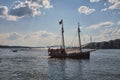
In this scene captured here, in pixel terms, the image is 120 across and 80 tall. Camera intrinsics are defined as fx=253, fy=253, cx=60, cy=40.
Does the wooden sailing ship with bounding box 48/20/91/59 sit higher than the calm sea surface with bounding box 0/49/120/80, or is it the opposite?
the wooden sailing ship with bounding box 48/20/91/59

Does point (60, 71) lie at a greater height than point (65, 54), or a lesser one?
lesser

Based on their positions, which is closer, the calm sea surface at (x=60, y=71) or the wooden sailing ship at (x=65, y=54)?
the calm sea surface at (x=60, y=71)

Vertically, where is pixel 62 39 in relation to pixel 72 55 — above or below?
above

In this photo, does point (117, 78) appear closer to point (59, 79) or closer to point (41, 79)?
point (59, 79)

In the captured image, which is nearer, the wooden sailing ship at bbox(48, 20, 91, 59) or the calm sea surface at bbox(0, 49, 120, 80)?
the calm sea surface at bbox(0, 49, 120, 80)

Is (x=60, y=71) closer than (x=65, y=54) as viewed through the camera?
Yes

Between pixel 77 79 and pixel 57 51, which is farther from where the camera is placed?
pixel 57 51

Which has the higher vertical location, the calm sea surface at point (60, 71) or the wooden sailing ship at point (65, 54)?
the wooden sailing ship at point (65, 54)

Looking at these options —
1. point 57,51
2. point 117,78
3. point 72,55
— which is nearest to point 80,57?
point 72,55

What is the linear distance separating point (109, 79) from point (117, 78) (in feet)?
7.51

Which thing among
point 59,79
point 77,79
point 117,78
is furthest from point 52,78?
point 117,78

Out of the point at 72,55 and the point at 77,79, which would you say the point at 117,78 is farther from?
the point at 72,55

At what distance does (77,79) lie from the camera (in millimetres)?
47312

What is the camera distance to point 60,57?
11725cm
